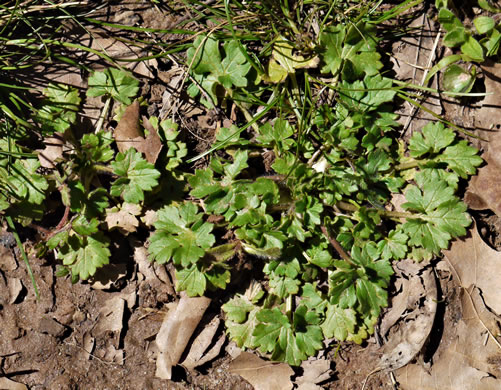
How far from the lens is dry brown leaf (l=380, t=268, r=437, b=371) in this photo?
3604 mm

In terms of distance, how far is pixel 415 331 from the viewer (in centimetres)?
362

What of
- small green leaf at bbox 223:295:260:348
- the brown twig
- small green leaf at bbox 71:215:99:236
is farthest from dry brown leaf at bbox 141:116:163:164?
the brown twig

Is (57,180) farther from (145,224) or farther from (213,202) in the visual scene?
(213,202)

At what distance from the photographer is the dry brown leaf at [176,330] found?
371 centimetres

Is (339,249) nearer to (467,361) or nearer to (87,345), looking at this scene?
(467,361)

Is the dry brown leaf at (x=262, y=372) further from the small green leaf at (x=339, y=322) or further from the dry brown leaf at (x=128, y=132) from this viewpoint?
the dry brown leaf at (x=128, y=132)

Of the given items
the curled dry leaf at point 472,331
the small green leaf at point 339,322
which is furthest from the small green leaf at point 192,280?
the curled dry leaf at point 472,331

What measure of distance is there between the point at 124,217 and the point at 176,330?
88 centimetres

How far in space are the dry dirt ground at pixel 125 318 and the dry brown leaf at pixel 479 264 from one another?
12 centimetres

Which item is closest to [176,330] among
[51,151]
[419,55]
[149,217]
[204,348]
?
[204,348]

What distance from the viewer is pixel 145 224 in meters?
3.71

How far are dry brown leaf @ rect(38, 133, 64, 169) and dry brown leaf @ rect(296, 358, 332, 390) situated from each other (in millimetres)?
2252

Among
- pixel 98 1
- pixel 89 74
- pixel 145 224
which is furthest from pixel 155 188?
pixel 98 1

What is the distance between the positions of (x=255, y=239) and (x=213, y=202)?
37 centimetres
